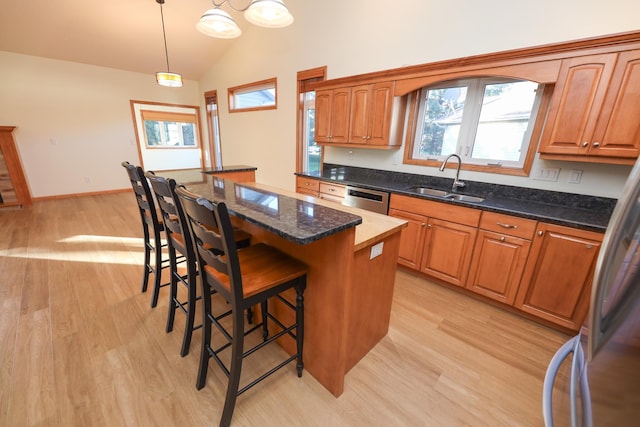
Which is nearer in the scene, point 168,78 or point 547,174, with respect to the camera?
point 547,174

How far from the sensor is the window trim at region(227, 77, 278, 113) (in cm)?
437

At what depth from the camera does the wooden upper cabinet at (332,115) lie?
121 inches

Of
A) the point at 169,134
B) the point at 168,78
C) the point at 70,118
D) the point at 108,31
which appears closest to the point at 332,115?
the point at 168,78

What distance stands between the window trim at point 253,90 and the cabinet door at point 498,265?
3.83 meters

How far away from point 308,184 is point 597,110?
269 centimetres

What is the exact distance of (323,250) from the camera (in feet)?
4.02

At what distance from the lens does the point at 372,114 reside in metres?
2.86

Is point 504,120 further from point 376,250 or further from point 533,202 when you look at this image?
point 376,250

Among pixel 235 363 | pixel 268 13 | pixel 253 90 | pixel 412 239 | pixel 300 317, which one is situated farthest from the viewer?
pixel 253 90

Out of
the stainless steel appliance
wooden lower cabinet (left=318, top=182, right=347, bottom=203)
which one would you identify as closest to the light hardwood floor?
the stainless steel appliance

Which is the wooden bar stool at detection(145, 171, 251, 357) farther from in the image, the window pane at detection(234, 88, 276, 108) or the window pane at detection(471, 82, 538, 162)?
the window pane at detection(234, 88, 276, 108)

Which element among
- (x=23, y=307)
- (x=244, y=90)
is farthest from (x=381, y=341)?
(x=244, y=90)

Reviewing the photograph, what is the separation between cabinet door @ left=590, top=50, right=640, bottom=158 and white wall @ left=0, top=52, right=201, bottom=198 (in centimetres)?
735

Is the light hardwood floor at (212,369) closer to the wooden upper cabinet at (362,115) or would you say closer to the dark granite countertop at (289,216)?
the dark granite countertop at (289,216)
